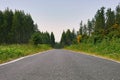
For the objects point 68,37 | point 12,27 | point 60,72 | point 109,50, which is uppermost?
point 12,27

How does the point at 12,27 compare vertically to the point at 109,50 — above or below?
above

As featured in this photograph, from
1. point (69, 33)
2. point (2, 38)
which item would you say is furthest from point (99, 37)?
point (69, 33)

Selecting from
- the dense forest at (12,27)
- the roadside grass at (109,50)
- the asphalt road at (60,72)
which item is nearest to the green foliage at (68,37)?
the dense forest at (12,27)

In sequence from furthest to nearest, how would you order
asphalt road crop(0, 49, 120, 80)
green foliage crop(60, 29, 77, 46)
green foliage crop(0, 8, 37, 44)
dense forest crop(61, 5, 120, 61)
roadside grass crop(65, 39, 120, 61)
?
1. green foliage crop(60, 29, 77, 46)
2. green foliage crop(0, 8, 37, 44)
3. dense forest crop(61, 5, 120, 61)
4. roadside grass crop(65, 39, 120, 61)
5. asphalt road crop(0, 49, 120, 80)

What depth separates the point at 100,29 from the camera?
276 feet

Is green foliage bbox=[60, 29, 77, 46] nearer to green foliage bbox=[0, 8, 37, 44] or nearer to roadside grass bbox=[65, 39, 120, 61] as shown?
green foliage bbox=[0, 8, 37, 44]

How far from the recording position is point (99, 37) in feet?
192

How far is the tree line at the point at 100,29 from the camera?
58.0 metres

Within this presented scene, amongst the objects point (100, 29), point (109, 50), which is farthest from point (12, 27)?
point (109, 50)

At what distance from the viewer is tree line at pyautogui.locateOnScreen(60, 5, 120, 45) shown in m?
58.0

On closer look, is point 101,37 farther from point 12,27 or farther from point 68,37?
point 68,37

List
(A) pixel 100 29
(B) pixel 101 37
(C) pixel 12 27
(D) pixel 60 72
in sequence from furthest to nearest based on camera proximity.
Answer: (C) pixel 12 27 → (A) pixel 100 29 → (B) pixel 101 37 → (D) pixel 60 72

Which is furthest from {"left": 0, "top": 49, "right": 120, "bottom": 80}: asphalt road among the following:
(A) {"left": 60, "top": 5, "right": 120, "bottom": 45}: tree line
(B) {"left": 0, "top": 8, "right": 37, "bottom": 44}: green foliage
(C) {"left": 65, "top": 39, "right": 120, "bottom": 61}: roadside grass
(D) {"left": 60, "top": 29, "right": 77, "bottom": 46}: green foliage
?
(D) {"left": 60, "top": 29, "right": 77, "bottom": 46}: green foliage

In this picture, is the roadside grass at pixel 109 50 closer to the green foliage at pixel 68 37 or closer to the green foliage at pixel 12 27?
the green foliage at pixel 12 27
